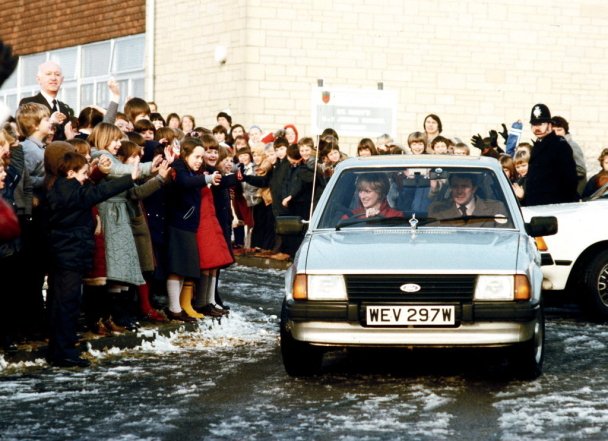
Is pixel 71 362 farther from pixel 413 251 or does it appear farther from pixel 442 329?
pixel 442 329

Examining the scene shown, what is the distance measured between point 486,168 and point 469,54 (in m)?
17.5

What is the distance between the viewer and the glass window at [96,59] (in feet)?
106

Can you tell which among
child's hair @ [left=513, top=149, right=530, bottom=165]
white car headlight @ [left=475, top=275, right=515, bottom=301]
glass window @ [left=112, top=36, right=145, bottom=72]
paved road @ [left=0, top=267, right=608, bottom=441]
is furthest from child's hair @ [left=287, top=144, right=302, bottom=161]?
glass window @ [left=112, top=36, right=145, bottom=72]

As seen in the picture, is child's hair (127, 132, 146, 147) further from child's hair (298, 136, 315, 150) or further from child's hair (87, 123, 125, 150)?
child's hair (298, 136, 315, 150)

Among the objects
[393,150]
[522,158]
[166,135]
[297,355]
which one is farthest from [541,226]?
[393,150]

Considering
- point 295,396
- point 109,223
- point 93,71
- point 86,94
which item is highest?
point 93,71

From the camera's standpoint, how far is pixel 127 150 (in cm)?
1181

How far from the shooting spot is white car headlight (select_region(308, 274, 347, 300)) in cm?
916

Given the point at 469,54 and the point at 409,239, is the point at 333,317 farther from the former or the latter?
the point at 469,54

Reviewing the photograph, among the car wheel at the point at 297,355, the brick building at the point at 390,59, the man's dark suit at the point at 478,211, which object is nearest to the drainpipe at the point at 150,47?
the brick building at the point at 390,59

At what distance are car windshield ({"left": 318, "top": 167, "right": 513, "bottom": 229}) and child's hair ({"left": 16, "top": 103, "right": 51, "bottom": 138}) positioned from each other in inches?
94.4

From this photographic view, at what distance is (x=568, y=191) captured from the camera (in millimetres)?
15352

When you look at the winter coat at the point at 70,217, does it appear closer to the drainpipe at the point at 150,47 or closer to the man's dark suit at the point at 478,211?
the man's dark suit at the point at 478,211

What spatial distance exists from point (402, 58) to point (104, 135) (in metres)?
16.2
